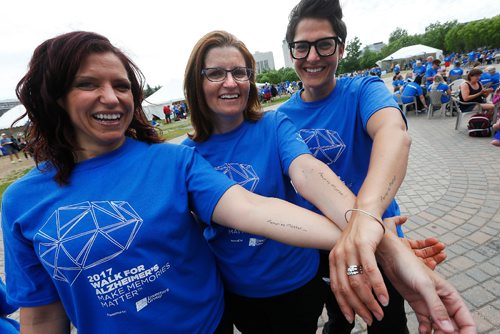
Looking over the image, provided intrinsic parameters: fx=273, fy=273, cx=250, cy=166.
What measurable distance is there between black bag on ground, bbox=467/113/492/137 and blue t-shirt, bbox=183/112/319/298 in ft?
27.7

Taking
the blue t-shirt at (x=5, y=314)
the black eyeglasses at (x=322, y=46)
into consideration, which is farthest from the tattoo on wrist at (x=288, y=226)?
the blue t-shirt at (x=5, y=314)

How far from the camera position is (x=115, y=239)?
3.73 ft

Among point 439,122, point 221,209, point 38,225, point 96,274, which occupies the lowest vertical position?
point 439,122

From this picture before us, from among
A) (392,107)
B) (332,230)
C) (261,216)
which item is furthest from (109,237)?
(392,107)

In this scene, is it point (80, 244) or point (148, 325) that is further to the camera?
point (148, 325)

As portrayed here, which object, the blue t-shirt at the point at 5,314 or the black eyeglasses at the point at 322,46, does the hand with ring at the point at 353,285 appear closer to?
the black eyeglasses at the point at 322,46

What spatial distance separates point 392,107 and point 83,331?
194cm

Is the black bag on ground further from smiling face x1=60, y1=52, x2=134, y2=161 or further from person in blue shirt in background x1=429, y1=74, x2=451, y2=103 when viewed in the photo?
smiling face x1=60, y1=52, x2=134, y2=161

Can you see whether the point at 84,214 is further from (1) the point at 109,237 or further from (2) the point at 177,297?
(2) the point at 177,297

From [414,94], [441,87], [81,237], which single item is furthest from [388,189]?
[414,94]

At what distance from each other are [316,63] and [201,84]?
757mm

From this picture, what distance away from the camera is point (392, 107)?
1.56m

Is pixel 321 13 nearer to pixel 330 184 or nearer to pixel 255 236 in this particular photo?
pixel 330 184

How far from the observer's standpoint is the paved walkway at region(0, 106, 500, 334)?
2736 mm
